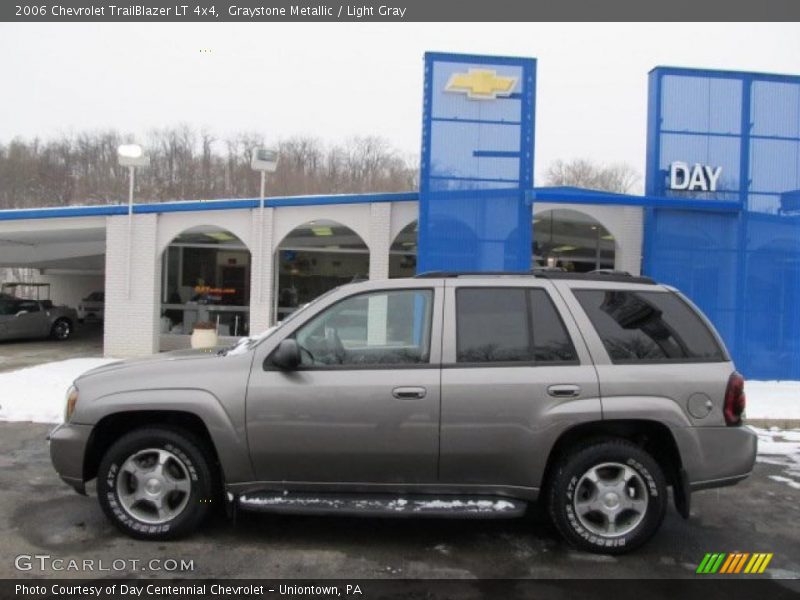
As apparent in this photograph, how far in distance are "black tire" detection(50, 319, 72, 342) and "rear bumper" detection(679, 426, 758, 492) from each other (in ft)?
64.1

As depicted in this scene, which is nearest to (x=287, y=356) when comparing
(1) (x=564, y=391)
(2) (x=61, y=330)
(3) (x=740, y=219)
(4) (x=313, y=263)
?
(1) (x=564, y=391)

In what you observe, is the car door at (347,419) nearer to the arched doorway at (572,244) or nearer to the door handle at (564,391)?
the door handle at (564,391)

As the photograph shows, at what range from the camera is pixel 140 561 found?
13.5 feet

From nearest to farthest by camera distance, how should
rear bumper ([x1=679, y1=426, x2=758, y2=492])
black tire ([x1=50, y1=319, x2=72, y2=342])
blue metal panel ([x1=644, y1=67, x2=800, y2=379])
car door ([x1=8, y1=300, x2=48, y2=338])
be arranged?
rear bumper ([x1=679, y1=426, x2=758, y2=492]) < blue metal panel ([x1=644, y1=67, x2=800, y2=379]) < car door ([x1=8, y1=300, x2=48, y2=338]) < black tire ([x1=50, y1=319, x2=72, y2=342])

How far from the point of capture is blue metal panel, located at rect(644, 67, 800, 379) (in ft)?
41.8

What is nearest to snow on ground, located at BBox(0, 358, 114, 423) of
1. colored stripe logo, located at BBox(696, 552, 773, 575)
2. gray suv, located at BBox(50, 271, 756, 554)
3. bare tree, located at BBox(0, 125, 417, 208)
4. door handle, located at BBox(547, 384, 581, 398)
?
gray suv, located at BBox(50, 271, 756, 554)

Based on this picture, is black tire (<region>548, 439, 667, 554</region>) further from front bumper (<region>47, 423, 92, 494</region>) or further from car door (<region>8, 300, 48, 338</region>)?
car door (<region>8, 300, 48, 338</region>)

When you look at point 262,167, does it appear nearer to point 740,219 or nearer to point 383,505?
point 740,219

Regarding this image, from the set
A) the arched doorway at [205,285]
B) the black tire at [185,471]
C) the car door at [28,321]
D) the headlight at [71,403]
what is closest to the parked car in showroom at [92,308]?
the car door at [28,321]

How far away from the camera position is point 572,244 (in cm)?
1877

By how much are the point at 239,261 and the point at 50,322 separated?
627cm

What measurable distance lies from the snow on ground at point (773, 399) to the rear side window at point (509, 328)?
20.5 feet

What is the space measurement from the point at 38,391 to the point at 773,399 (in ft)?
37.6

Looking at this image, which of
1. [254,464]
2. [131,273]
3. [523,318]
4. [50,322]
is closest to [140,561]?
[254,464]
